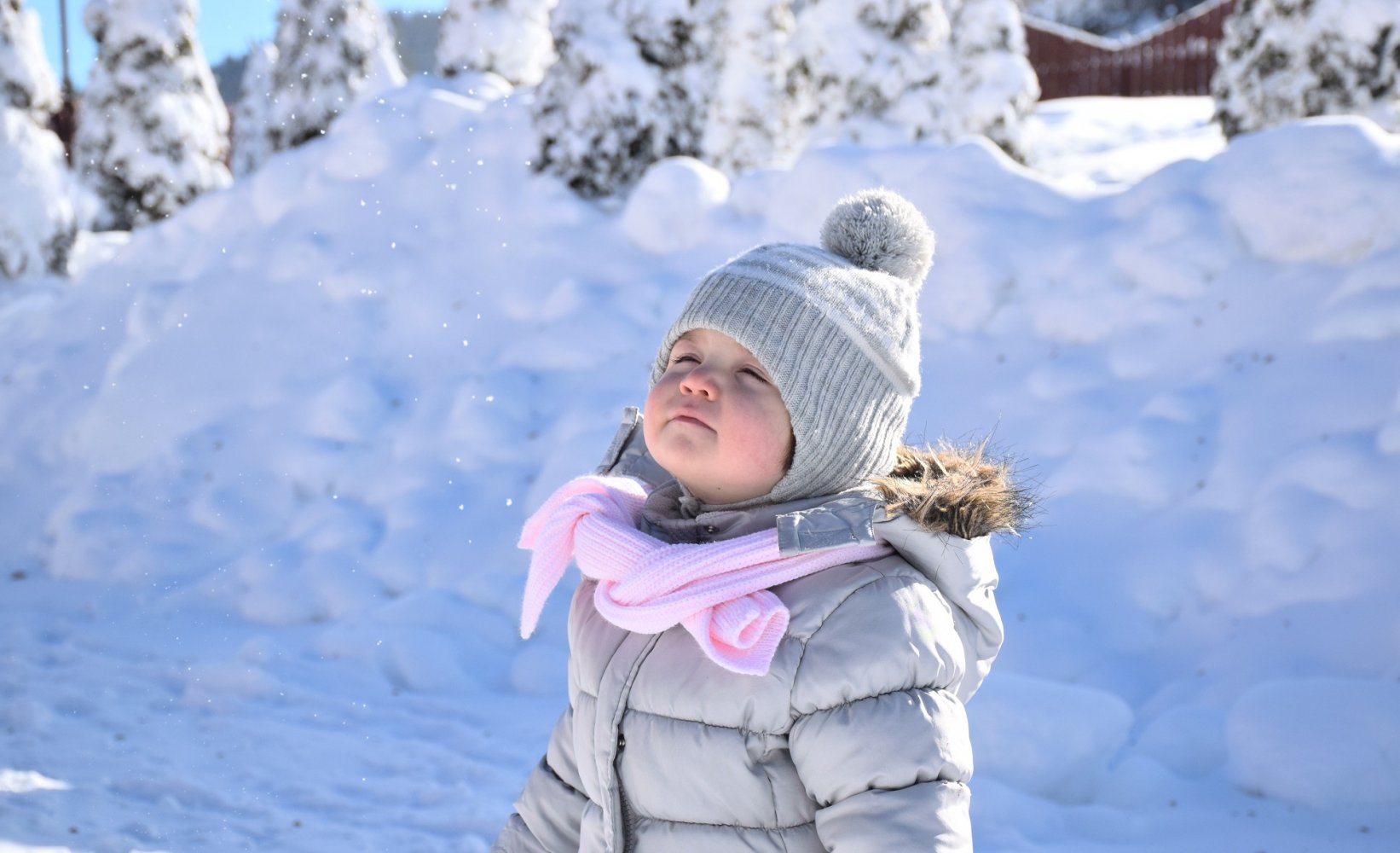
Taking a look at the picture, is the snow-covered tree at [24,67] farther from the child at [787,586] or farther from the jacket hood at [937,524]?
the jacket hood at [937,524]

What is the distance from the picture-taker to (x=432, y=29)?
1909 inches

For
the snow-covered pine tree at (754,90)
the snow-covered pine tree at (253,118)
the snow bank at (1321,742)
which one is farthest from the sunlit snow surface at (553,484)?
the snow-covered pine tree at (253,118)

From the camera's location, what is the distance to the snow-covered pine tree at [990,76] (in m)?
9.95

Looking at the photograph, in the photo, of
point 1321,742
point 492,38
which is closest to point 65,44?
point 492,38

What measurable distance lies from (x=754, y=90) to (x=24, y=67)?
23.3 feet

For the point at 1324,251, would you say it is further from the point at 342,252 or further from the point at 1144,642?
the point at 342,252

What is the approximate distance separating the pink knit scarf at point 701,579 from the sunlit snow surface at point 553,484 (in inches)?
67.2

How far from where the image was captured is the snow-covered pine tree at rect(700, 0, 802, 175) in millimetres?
9875

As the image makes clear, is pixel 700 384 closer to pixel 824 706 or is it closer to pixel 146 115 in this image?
pixel 824 706

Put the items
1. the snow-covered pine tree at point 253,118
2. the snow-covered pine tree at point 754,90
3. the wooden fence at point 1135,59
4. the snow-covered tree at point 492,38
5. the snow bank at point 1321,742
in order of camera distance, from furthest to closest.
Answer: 1. the snow-covered pine tree at point 253,118
2. the wooden fence at point 1135,59
3. the snow-covered tree at point 492,38
4. the snow-covered pine tree at point 754,90
5. the snow bank at point 1321,742

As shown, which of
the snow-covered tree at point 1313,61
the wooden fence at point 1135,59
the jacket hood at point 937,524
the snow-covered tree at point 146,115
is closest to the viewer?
the jacket hood at point 937,524

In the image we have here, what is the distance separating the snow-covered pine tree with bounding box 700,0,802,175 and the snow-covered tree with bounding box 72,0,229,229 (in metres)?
9.32

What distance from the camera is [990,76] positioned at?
1022 cm

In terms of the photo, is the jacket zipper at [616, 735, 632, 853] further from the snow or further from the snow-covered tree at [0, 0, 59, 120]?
the snow-covered tree at [0, 0, 59, 120]
